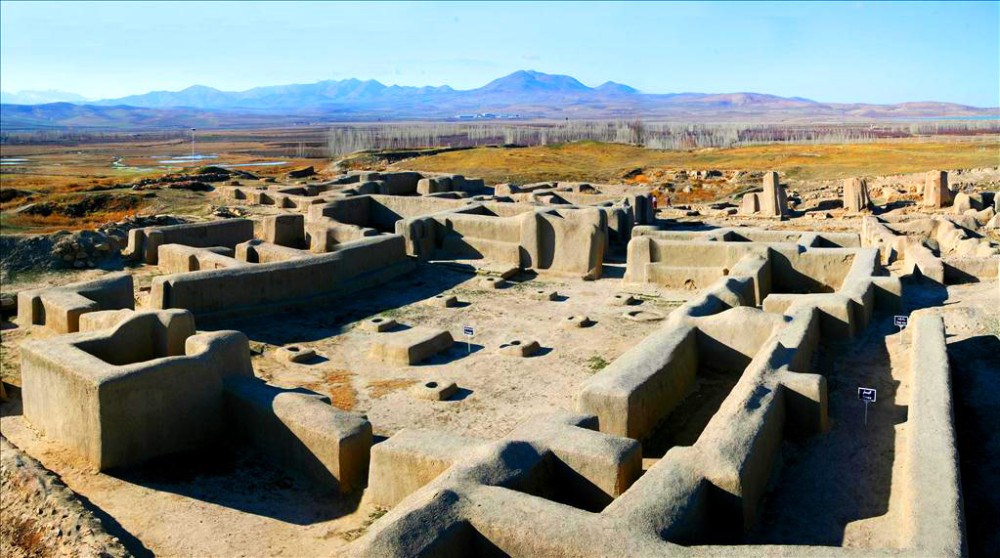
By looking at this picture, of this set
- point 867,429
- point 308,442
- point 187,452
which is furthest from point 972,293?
point 187,452

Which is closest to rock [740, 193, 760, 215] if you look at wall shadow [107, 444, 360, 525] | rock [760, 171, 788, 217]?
rock [760, 171, 788, 217]

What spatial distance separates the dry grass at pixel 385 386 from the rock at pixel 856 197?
1815 centimetres

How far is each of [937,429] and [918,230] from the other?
13.4 metres

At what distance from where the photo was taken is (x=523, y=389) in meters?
10.3

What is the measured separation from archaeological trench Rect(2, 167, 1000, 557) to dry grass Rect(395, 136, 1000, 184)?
79.6ft

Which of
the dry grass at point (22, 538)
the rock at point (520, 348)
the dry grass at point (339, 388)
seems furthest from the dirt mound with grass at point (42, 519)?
the rock at point (520, 348)

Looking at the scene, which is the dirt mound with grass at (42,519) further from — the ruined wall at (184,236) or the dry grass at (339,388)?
the ruined wall at (184,236)

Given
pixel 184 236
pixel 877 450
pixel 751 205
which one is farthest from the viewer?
pixel 751 205

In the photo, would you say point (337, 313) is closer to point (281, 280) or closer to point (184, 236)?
point (281, 280)

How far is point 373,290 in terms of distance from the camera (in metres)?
15.4

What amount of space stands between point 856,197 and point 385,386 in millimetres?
18815

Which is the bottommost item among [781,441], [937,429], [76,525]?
[76,525]

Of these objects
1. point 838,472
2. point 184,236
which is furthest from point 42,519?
point 184,236

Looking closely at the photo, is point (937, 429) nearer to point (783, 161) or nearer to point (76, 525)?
point (76, 525)
